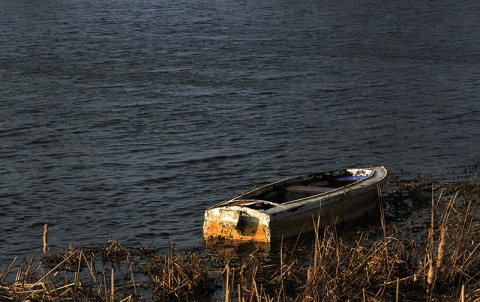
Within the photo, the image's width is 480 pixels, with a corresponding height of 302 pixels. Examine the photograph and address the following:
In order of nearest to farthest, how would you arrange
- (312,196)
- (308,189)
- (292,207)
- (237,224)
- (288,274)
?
(288,274) < (237,224) < (292,207) < (312,196) < (308,189)

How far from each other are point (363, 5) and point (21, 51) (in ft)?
72.3

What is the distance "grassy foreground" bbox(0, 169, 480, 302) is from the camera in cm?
911

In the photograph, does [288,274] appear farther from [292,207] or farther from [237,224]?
[292,207]

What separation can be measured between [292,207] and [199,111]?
11.3 m

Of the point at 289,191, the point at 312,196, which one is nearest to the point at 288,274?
the point at 312,196

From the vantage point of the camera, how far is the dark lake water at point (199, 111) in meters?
17.3

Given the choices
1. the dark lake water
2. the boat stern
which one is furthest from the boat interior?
the dark lake water

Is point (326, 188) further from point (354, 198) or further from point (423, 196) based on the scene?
point (423, 196)

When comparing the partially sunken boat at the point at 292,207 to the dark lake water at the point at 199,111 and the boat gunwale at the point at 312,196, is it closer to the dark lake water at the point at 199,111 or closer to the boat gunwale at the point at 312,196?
the boat gunwale at the point at 312,196

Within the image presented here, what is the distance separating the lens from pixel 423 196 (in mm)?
16516

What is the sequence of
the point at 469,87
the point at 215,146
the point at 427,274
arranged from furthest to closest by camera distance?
the point at 469,87, the point at 215,146, the point at 427,274

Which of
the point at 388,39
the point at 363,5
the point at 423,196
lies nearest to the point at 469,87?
the point at 388,39

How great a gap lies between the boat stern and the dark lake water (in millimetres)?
749

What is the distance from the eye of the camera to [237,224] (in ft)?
45.2
